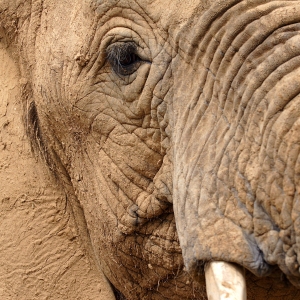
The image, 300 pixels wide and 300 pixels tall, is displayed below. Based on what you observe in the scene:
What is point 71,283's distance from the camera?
297 centimetres

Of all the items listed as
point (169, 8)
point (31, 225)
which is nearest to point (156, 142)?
point (169, 8)

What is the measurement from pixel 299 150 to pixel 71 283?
47.9 inches

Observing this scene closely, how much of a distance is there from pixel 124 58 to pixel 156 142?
26 cm

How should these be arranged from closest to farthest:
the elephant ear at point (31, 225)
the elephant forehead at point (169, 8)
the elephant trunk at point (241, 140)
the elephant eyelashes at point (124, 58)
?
the elephant trunk at point (241, 140) → the elephant forehead at point (169, 8) → the elephant eyelashes at point (124, 58) → the elephant ear at point (31, 225)

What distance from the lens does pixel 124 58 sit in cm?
255

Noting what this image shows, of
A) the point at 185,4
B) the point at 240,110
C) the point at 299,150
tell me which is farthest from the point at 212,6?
the point at 299,150

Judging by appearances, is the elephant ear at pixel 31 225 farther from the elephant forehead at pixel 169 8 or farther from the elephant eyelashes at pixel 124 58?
the elephant forehead at pixel 169 8

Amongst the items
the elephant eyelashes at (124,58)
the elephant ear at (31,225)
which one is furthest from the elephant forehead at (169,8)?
the elephant ear at (31,225)

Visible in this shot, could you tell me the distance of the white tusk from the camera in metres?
2.09

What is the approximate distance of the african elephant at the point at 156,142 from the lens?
2.11 meters

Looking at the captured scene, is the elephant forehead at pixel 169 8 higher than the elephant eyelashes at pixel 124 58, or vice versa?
the elephant forehead at pixel 169 8

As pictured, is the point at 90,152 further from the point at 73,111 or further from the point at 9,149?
the point at 9,149

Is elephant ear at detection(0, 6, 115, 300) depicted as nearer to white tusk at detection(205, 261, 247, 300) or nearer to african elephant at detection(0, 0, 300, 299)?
african elephant at detection(0, 0, 300, 299)

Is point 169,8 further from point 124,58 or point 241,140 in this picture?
point 241,140
